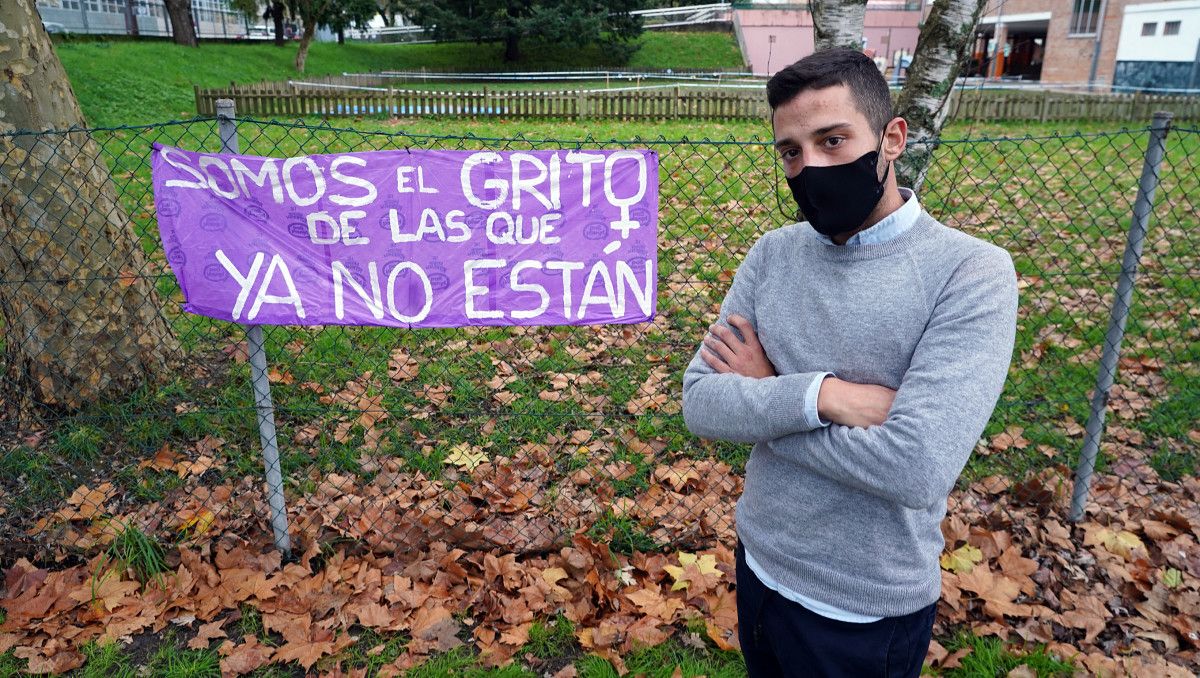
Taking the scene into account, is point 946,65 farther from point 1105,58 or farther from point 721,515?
point 1105,58

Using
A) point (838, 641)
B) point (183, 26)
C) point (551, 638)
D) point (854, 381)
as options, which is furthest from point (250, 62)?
point (838, 641)

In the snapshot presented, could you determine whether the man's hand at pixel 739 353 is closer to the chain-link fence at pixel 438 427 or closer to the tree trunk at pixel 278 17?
the chain-link fence at pixel 438 427

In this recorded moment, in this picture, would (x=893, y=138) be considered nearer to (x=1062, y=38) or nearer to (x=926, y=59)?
(x=926, y=59)

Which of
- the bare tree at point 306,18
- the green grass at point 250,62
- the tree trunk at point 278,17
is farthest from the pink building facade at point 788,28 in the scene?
the tree trunk at point 278,17

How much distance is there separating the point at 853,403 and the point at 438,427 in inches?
133

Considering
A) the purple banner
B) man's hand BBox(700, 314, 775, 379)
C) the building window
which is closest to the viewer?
man's hand BBox(700, 314, 775, 379)

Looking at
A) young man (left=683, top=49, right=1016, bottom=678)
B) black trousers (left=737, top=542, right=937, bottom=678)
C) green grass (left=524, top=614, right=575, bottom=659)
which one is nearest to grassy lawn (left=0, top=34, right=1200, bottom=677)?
green grass (left=524, top=614, right=575, bottom=659)

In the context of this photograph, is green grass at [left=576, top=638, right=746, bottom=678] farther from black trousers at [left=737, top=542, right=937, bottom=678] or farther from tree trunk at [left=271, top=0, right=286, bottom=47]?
tree trunk at [left=271, top=0, right=286, bottom=47]

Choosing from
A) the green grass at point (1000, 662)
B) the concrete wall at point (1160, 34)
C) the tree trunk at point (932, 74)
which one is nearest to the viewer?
the green grass at point (1000, 662)

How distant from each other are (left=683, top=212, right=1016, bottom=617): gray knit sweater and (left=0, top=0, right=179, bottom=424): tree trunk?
3.42 meters

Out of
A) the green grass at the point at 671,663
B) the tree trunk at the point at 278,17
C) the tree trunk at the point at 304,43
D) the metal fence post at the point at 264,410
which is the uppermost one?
the tree trunk at the point at 278,17

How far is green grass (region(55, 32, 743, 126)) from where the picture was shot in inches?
705

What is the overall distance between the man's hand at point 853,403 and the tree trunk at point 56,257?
359 cm

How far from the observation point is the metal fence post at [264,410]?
3.19 metres
